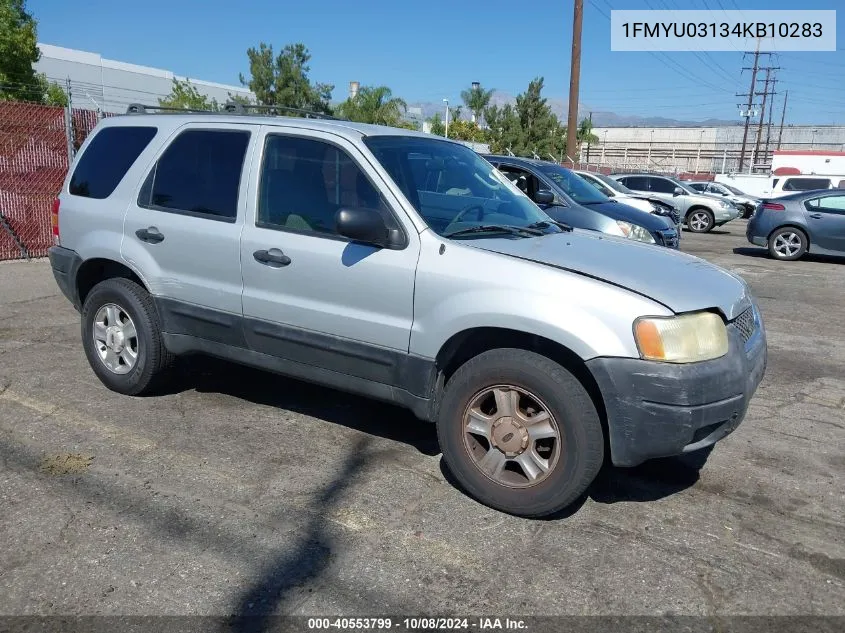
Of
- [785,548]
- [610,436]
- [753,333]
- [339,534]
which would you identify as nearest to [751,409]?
[753,333]

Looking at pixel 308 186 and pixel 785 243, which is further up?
pixel 308 186

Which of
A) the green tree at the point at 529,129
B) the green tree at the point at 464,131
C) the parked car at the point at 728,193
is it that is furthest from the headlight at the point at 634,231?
the green tree at the point at 464,131

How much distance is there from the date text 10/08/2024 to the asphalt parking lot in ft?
0.20

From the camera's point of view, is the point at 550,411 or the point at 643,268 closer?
the point at 550,411

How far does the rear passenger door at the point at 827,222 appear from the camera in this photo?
1391cm

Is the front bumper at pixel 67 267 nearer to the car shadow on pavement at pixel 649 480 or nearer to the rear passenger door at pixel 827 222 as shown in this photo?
the car shadow on pavement at pixel 649 480

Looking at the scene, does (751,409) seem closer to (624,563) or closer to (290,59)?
(624,563)

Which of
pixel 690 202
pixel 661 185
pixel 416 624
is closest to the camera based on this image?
pixel 416 624

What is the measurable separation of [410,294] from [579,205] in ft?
19.9

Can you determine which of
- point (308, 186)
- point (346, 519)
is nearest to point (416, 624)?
point (346, 519)

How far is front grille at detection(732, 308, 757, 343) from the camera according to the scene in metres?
3.65

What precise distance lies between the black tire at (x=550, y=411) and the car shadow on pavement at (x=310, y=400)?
0.71 metres

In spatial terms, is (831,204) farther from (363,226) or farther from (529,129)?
(529,129)

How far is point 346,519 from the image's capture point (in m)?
3.50
